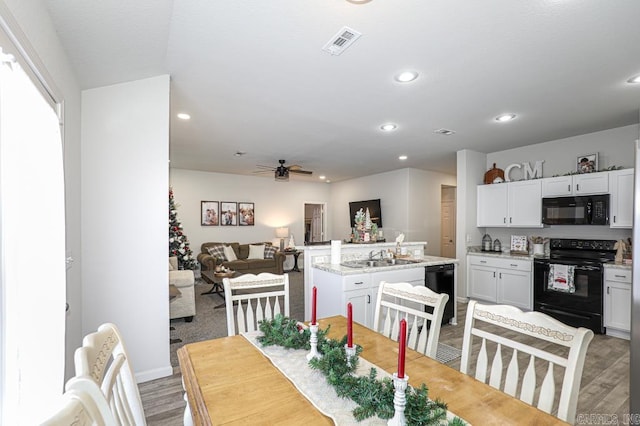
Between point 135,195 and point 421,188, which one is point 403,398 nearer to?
point 135,195

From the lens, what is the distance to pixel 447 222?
799cm

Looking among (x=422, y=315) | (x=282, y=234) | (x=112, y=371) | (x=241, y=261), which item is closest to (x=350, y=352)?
(x=422, y=315)

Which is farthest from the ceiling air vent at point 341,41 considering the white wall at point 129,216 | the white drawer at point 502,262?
the white drawer at point 502,262

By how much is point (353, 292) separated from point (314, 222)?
674cm

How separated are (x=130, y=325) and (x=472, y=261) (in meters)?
4.84

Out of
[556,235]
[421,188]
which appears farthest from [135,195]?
[421,188]

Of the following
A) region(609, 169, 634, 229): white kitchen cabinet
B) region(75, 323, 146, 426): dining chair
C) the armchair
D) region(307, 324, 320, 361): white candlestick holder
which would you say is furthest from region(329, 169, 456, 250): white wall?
region(75, 323, 146, 426): dining chair

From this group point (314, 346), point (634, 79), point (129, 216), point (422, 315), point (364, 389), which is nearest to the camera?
point (364, 389)

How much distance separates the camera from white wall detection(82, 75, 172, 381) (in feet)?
7.94

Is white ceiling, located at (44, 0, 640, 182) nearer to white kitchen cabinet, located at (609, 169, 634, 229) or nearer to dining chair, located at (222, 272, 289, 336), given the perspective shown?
white kitchen cabinet, located at (609, 169, 634, 229)

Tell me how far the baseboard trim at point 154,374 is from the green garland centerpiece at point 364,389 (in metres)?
1.78

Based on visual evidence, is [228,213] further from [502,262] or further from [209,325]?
[502,262]

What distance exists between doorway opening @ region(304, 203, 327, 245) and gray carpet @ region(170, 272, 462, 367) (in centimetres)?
380

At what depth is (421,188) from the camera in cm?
714
